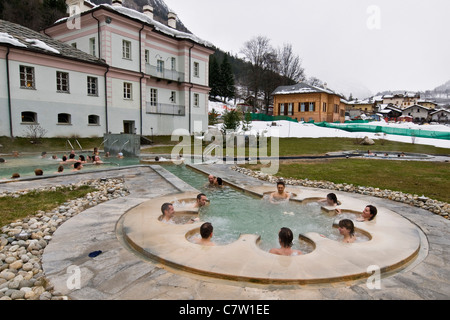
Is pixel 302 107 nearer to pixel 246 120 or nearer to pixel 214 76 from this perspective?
pixel 246 120

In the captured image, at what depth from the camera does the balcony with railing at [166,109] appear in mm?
29894

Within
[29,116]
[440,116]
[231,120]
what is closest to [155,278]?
[231,120]

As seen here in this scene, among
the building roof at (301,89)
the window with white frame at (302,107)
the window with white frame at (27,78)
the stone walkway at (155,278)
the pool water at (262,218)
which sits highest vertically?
the building roof at (301,89)

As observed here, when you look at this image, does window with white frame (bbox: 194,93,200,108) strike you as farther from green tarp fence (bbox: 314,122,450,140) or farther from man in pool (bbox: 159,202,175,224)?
man in pool (bbox: 159,202,175,224)

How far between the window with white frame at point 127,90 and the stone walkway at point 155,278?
23621mm

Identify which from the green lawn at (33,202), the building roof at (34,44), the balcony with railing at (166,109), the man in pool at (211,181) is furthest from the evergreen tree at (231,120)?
the green lawn at (33,202)

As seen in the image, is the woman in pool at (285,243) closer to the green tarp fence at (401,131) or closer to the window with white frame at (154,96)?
the window with white frame at (154,96)

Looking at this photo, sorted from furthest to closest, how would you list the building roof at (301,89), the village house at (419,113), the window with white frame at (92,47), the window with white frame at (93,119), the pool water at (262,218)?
the village house at (419,113), the building roof at (301,89), the window with white frame at (92,47), the window with white frame at (93,119), the pool water at (262,218)

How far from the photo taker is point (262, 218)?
23.7 ft

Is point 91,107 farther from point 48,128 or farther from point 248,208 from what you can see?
point 248,208

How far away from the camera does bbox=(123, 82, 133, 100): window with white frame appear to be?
27047mm

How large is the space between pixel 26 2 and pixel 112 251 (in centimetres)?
5722
